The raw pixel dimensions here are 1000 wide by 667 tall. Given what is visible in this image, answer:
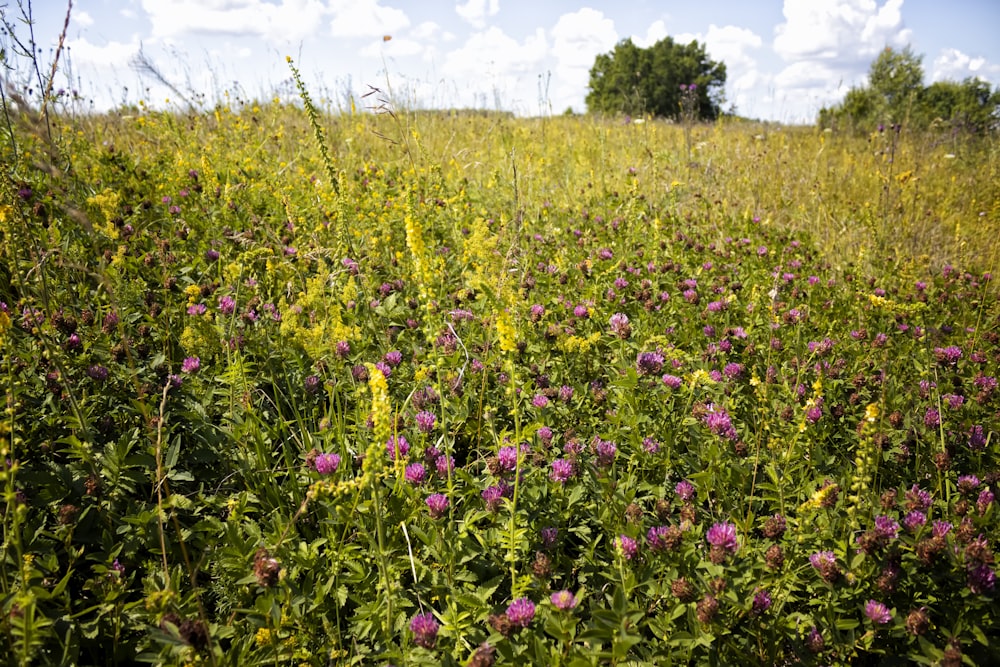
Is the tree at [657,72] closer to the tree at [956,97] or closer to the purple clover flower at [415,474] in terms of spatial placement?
the tree at [956,97]

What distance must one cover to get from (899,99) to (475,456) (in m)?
18.0

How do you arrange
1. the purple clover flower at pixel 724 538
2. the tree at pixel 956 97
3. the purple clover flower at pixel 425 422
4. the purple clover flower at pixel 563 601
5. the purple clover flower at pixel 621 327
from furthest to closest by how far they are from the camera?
the tree at pixel 956 97 → the purple clover flower at pixel 621 327 → the purple clover flower at pixel 425 422 → the purple clover flower at pixel 724 538 → the purple clover flower at pixel 563 601

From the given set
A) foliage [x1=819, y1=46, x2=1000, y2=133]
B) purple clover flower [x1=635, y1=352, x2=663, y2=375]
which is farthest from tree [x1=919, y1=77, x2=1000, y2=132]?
purple clover flower [x1=635, y1=352, x2=663, y2=375]

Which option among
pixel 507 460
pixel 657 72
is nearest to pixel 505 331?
pixel 507 460

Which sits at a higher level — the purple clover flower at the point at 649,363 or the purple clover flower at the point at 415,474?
the purple clover flower at the point at 649,363

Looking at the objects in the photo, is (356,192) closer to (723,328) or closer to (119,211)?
(119,211)

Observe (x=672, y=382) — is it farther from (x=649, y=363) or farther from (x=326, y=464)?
Result: (x=326, y=464)

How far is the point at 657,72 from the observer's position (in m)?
36.2

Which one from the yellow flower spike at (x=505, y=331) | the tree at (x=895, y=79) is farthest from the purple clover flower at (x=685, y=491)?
the tree at (x=895, y=79)

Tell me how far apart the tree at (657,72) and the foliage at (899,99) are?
14.6 meters

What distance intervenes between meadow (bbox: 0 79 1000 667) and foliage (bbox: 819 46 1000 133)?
444 inches

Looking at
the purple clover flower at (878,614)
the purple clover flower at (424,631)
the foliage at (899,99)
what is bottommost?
the purple clover flower at (878,614)

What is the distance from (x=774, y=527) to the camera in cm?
163

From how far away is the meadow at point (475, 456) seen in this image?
4.76 ft
